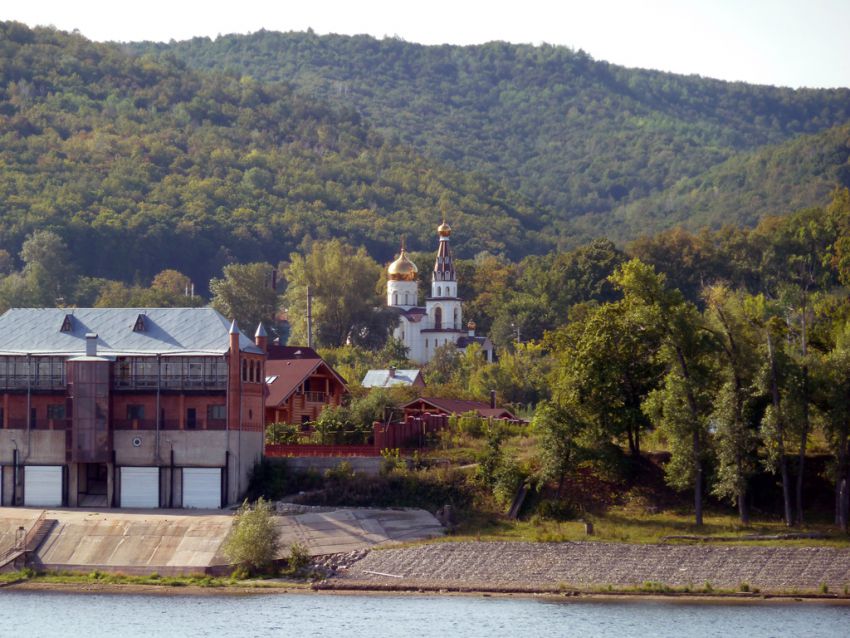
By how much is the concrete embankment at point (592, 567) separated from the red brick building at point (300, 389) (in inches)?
759

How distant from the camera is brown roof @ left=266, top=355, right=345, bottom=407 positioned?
8250 cm

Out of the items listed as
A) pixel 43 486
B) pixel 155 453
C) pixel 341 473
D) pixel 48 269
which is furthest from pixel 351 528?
pixel 48 269

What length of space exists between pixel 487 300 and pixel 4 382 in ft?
272

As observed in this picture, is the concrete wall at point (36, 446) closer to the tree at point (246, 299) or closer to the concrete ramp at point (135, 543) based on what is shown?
the concrete ramp at point (135, 543)

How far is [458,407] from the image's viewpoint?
86625mm

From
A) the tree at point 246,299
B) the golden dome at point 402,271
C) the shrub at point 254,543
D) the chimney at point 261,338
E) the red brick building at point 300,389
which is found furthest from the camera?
the golden dome at point 402,271

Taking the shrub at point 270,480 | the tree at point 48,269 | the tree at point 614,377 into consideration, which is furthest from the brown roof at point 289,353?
the tree at point 48,269

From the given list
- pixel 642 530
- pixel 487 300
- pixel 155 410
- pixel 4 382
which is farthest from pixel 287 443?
pixel 487 300

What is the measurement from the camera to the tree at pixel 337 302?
415 feet

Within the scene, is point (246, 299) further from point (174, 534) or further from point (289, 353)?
point (174, 534)

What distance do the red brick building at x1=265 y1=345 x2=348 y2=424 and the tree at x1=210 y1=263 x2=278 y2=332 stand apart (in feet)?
131

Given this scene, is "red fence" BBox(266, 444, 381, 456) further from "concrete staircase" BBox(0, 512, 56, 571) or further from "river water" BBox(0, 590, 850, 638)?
"river water" BBox(0, 590, 850, 638)


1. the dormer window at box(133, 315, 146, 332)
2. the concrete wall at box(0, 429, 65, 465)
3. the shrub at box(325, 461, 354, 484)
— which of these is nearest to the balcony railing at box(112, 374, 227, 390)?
the dormer window at box(133, 315, 146, 332)

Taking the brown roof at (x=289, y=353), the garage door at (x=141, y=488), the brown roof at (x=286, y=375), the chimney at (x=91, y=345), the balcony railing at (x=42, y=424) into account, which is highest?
the chimney at (x=91, y=345)
